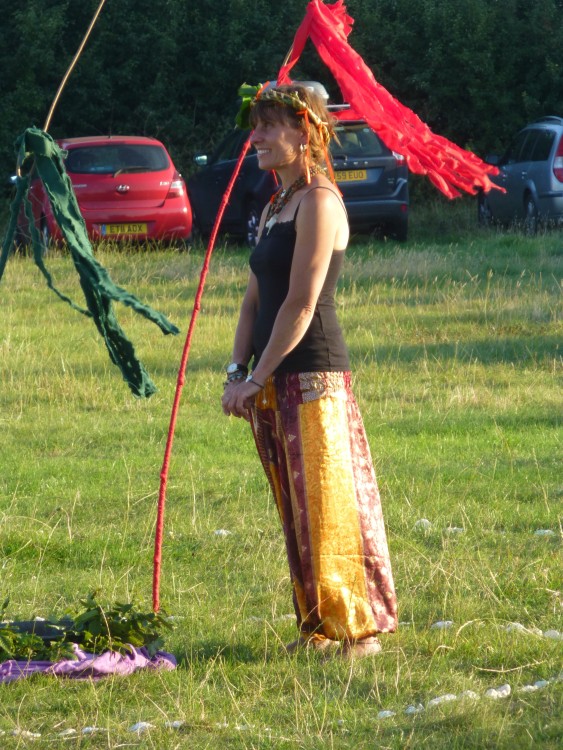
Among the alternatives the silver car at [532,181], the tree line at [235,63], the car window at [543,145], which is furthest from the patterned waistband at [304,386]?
the tree line at [235,63]

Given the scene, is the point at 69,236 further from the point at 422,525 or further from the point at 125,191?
the point at 125,191

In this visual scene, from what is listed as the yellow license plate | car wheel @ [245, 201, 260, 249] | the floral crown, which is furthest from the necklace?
car wheel @ [245, 201, 260, 249]

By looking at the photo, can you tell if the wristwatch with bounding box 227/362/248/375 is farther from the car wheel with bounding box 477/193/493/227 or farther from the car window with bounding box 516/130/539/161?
the car wheel with bounding box 477/193/493/227

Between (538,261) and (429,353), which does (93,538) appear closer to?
(429,353)

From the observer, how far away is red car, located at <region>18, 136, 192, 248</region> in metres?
16.9

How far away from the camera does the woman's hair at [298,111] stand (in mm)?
4352

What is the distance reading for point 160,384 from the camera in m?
9.61

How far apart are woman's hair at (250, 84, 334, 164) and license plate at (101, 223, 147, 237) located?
41.6 ft

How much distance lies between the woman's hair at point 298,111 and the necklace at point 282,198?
8 cm

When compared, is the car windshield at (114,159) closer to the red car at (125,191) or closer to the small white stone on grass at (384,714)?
the red car at (125,191)

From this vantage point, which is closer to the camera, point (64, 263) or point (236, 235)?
point (64, 263)

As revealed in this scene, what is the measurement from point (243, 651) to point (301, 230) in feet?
4.94

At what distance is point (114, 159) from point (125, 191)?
65 centimetres

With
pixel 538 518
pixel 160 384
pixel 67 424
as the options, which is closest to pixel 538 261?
pixel 160 384
